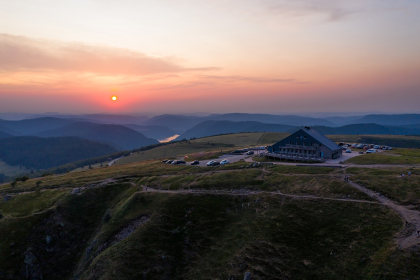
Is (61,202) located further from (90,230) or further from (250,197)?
(250,197)

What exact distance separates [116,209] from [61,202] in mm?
17292

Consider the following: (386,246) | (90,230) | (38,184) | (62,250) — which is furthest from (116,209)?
(386,246)

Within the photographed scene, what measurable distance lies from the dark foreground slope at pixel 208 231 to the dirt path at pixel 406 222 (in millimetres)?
→ 1264

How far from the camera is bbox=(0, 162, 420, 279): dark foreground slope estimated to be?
3334cm

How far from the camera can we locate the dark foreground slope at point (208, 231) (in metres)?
33.3

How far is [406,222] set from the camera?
35.5m

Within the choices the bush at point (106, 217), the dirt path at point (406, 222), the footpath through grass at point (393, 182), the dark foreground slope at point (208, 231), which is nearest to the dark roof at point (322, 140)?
the dark foreground slope at point (208, 231)

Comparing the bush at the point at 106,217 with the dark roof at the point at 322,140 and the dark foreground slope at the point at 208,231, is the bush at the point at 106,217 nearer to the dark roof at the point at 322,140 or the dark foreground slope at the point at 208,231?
the dark foreground slope at the point at 208,231

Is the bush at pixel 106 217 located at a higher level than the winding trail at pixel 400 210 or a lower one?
lower

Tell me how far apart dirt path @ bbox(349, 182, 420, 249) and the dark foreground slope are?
4.15 ft

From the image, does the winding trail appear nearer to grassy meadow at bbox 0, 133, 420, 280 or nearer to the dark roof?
grassy meadow at bbox 0, 133, 420, 280

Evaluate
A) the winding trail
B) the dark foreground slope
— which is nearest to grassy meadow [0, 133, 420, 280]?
the dark foreground slope

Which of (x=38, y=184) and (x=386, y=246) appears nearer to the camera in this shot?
(x=386, y=246)

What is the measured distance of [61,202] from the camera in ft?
202
